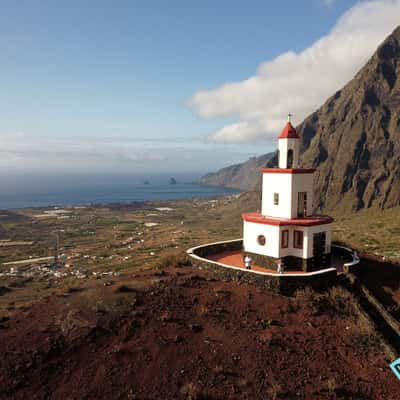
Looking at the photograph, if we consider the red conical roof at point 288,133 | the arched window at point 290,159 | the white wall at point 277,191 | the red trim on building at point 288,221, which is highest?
the red conical roof at point 288,133

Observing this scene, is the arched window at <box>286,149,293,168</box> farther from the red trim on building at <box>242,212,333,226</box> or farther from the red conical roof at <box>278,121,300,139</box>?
the red trim on building at <box>242,212,333,226</box>

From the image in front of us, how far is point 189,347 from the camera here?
1402 centimetres

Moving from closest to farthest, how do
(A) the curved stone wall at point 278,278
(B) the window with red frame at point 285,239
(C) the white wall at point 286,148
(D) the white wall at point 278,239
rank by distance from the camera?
(A) the curved stone wall at point 278,278
(D) the white wall at point 278,239
(B) the window with red frame at point 285,239
(C) the white wall at point 286,148

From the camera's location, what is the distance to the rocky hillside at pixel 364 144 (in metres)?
87.3

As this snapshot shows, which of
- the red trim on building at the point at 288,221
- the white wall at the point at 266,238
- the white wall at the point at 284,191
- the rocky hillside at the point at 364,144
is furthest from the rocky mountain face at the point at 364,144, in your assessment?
the white wall at the point at 266,238

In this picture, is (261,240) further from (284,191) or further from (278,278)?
(278,278)

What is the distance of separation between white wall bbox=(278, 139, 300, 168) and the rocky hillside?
224 ft

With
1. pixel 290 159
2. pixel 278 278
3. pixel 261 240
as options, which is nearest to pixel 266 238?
pixel 261 240

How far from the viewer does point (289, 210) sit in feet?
70.1

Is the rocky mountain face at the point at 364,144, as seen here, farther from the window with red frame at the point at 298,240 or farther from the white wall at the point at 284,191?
the window with red frame at the point at 298,240

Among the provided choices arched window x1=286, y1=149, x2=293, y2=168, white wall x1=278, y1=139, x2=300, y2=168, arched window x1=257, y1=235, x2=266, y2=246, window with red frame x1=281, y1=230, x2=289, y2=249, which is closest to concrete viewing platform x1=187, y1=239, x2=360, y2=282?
window with red frame x1=281, y1=230, x2=289, y2=249

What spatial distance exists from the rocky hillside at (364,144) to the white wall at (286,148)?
6842cm

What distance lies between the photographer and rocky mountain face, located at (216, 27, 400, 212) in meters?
87.3

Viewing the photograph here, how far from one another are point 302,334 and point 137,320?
7192 millimetres
